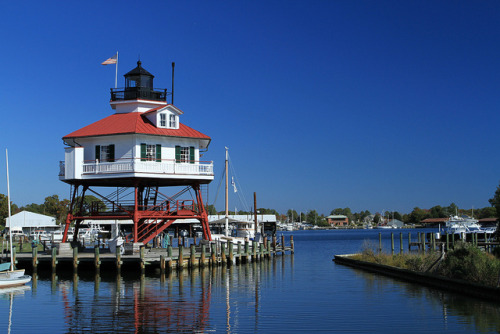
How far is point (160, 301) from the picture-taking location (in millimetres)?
27234

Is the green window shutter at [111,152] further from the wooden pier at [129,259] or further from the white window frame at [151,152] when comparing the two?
the wooden pier at [129,259]

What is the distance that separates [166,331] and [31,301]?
35.9ft

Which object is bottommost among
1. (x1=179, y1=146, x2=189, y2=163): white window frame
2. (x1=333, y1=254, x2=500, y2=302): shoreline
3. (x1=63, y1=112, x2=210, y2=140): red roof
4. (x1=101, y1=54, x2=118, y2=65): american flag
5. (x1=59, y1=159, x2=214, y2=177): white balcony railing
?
(x1=333, y1=254, x2=500, y2=302): shoreline

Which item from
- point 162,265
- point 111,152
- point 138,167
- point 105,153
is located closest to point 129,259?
point 162,265

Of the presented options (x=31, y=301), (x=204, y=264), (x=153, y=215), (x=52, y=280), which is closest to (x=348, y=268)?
(x=204, y=264)

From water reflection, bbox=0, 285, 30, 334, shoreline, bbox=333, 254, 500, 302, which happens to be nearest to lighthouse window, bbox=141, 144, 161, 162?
water reflection, bbox=0, 285, 30, 334

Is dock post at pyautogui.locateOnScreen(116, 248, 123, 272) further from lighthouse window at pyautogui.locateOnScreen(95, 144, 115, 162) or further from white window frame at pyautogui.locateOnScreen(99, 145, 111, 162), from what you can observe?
white window frame at pyautogui.locateOnScreen(99, 145, 111, 162)

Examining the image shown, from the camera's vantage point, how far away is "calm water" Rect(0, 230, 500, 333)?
21500mm

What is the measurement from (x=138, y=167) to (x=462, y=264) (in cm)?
2286

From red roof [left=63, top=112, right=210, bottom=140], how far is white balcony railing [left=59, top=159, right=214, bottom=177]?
217cm

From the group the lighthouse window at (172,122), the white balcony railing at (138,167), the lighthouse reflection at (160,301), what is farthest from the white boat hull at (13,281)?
the lighthouse window at (172,122)

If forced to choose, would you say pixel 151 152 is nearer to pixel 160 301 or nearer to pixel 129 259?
pixel 129 259

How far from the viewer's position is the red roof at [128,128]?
4325cm

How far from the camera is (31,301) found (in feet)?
92.8
